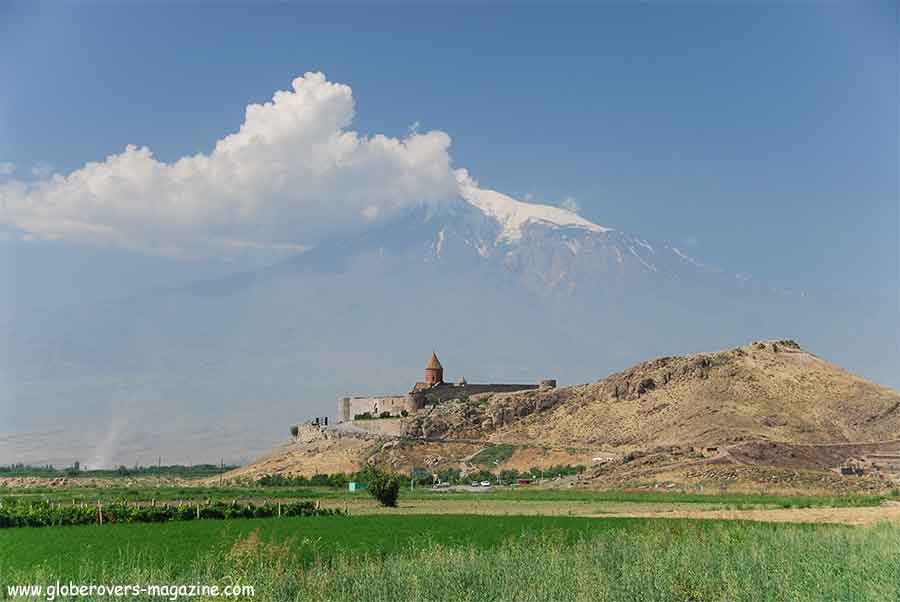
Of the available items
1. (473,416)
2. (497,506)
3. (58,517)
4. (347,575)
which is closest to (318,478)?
(473,416)

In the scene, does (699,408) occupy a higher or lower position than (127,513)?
higher

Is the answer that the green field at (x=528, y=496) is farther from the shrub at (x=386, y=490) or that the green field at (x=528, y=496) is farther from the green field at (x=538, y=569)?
the green field at (x=538, y=569)

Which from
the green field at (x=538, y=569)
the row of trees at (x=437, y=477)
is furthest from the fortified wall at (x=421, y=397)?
the green field at (x=538, y=569)

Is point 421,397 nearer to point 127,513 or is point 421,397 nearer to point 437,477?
point 437,477

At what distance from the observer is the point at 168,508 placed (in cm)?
4966

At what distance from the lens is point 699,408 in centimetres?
11012

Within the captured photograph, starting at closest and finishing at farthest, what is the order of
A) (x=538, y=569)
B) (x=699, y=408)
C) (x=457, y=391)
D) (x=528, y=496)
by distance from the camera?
(x=538, y=569), (x=528, y=496), (x=699, y=408), (x=457, y=391)

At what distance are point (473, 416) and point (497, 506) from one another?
6937cm

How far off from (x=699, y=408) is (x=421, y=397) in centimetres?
4603

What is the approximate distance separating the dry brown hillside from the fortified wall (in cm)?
711

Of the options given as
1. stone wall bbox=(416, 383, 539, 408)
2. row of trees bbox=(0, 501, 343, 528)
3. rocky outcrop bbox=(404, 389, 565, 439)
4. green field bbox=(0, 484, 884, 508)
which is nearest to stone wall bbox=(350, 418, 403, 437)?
rocky outcrop bbox=(404, 389, 565, 439)

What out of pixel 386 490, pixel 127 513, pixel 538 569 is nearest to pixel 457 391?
pixel 386 490

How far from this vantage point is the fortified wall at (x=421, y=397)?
461ft

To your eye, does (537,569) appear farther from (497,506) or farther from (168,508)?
(497,506)
